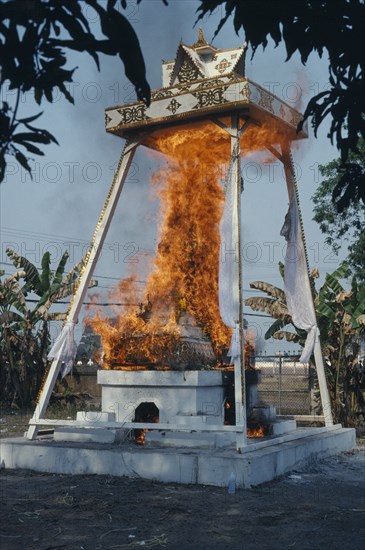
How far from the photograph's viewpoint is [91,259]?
13281mm

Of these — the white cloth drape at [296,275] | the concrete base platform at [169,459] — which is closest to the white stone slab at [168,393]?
the concrete base platform at [169,459]

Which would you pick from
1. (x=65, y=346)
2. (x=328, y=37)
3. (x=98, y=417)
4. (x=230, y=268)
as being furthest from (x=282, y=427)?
(x=328, y=37)

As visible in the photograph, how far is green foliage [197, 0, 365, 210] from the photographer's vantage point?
4.58m

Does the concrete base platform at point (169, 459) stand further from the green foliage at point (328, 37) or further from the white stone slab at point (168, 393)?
the green foliage at point (328, 37)

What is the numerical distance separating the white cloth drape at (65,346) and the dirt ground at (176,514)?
232 cm

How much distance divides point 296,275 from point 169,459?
18.1ft

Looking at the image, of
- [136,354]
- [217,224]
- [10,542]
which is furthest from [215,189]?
[10,542]

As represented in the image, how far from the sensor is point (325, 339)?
1859 centimetres

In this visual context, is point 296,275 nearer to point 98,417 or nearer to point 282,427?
point 282,427

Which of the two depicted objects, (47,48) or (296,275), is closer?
(47,48)

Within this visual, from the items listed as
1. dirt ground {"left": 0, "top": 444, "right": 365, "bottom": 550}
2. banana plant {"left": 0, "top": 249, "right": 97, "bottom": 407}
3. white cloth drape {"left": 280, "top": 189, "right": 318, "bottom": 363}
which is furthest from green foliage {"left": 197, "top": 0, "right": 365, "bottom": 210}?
banana plant {"left": 0, "top": 249, "right": 97, "bottom": 407}

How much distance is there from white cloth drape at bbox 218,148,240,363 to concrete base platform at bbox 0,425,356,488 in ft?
5.74

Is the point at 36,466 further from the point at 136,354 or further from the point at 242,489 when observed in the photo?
the point at 242,489

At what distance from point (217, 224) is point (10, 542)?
8.97m
